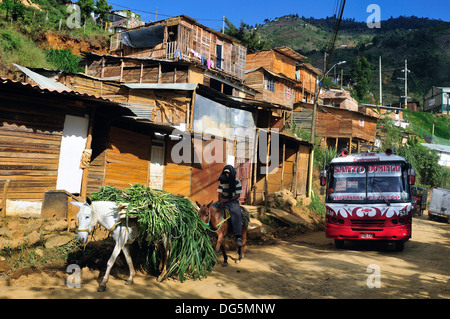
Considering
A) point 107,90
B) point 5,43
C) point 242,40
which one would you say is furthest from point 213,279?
point 242,40

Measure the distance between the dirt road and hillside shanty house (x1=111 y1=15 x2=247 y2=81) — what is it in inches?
818

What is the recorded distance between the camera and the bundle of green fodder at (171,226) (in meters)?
6.14

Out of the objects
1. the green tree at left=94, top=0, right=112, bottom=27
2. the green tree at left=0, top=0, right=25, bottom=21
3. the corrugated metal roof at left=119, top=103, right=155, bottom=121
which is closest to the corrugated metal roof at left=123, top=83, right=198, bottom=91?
the corrugated metal roof at left=119, top=103, right=155, bottom=121

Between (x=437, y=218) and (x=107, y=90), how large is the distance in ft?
88.2

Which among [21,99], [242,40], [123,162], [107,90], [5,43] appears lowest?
[123,162]

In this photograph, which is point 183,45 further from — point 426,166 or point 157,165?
point 426,166

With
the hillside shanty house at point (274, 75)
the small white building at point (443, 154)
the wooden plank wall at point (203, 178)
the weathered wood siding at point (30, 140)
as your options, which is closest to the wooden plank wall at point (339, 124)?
the hillside shanty house at point (274, 75)

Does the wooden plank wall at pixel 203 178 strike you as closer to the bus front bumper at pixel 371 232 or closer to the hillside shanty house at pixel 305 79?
the bus front bumper at pixel 371 232

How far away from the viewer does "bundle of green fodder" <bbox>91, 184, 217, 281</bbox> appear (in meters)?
6.14

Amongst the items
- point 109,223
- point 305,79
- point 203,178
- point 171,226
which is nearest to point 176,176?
point 203,178

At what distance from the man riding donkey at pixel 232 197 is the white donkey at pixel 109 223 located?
8.68ft

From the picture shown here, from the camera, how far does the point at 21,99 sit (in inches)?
355

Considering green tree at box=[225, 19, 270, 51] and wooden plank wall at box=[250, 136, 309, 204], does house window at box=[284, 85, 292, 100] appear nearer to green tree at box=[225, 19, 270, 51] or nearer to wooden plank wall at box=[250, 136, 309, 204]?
green tree at box=[225, 19, 270, 51]
